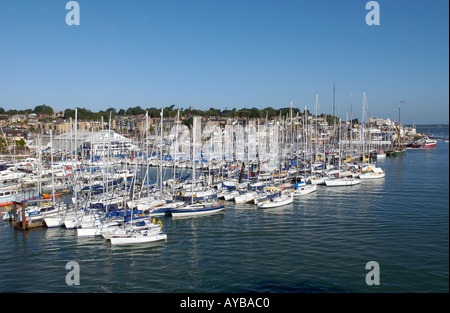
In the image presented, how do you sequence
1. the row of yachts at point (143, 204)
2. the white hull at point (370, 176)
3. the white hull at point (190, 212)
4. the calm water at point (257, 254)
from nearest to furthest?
the calm water at point (257, 254)
the row of yachts at point (143, 204)
the white hull at point (190, 212)
the white hull at point (370, 176)

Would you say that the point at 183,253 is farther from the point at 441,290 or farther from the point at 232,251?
the point at 441,290

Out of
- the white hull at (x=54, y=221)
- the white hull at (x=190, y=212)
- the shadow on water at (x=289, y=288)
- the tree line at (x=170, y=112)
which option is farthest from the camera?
the tree line at (x=170, y=112)

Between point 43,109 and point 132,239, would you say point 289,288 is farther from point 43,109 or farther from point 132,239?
point 43,109

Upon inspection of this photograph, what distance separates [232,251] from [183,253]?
284 centimetres

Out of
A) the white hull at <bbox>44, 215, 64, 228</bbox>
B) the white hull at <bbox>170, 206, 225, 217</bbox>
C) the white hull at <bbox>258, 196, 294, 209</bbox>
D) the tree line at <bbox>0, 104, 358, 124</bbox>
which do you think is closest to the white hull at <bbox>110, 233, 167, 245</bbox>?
the white hull at <bbox>44, 215, 64, 228</bbox>

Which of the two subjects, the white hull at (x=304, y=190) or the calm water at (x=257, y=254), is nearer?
the calm water at (x=257, y=254)

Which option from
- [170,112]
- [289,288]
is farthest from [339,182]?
[170,112]

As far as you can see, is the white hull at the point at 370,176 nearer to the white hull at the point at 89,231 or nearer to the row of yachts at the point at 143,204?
the row of yachts at the point at 143,204

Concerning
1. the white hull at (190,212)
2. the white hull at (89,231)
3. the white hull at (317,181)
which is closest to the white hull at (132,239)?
the white hull at (89,231)

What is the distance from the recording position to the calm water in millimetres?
16812

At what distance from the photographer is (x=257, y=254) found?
67.1 ft

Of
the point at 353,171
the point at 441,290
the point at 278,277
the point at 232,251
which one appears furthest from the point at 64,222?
the point at 353,171

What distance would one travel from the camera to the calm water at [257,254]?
55.2ft

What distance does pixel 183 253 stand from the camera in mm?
20859
